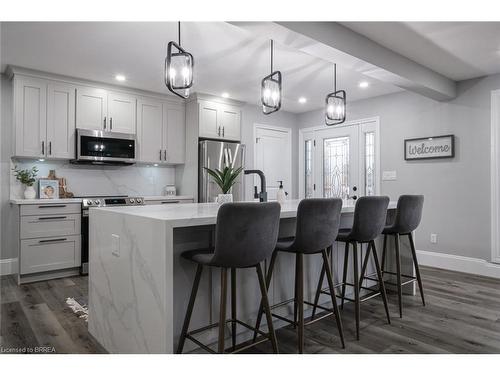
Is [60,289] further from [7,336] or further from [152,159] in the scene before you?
[152,159]

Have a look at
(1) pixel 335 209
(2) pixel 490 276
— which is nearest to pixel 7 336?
(1) pixel 335 209

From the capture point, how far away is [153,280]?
1787 mm

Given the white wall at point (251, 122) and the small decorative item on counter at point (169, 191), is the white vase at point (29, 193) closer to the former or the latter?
the small decorative item on counter at point (169, 191)

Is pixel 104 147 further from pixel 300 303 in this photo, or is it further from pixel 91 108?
pixel 300 303

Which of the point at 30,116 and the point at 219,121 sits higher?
the point at 219,121

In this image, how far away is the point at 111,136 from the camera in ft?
14.9

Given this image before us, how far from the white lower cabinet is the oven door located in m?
0.68

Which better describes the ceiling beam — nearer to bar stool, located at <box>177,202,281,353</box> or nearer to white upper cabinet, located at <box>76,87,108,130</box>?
bar stool, located at <box>177,202,281,353</box>

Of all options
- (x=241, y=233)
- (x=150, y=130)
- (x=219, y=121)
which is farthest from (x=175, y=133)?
(x=241, y=233)

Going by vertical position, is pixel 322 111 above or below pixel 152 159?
above

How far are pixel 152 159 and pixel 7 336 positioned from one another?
9.77 ft

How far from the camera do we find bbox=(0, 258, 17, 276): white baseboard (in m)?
4.17

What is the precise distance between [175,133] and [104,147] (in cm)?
112

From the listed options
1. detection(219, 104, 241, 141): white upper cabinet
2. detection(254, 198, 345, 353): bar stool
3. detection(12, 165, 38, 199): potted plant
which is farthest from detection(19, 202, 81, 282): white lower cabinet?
detection(254, 198, 345, 353): bar stool
